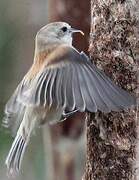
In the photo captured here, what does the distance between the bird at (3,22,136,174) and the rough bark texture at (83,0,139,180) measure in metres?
0.10

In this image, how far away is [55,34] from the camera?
4621mm

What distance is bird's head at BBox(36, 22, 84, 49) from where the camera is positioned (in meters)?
4.62

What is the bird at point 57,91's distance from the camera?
12.6 ft

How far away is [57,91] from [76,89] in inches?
4.1

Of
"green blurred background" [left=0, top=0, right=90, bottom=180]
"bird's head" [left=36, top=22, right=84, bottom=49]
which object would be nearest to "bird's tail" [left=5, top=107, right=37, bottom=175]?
"bird's head" [left=36, top=22, right=84, bottom=49]

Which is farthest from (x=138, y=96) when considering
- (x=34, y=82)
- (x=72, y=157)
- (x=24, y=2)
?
(x=24, y=2)

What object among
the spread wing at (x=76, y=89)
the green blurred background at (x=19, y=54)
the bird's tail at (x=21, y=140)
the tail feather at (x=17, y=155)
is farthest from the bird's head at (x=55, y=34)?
the green blurred background at (x=19, y=54)

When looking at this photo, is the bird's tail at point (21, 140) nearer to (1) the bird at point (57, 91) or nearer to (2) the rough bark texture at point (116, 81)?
(1) the bird at point (57, 91)

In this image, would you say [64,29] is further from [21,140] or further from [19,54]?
[19,54]

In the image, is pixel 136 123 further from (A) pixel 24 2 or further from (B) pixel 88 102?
(A) pixel 24 2

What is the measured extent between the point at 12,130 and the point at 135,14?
1.27 metres

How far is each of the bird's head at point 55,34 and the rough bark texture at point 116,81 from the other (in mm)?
→ 503

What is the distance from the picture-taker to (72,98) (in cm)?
385

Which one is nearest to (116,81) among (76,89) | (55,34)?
(76,89)
